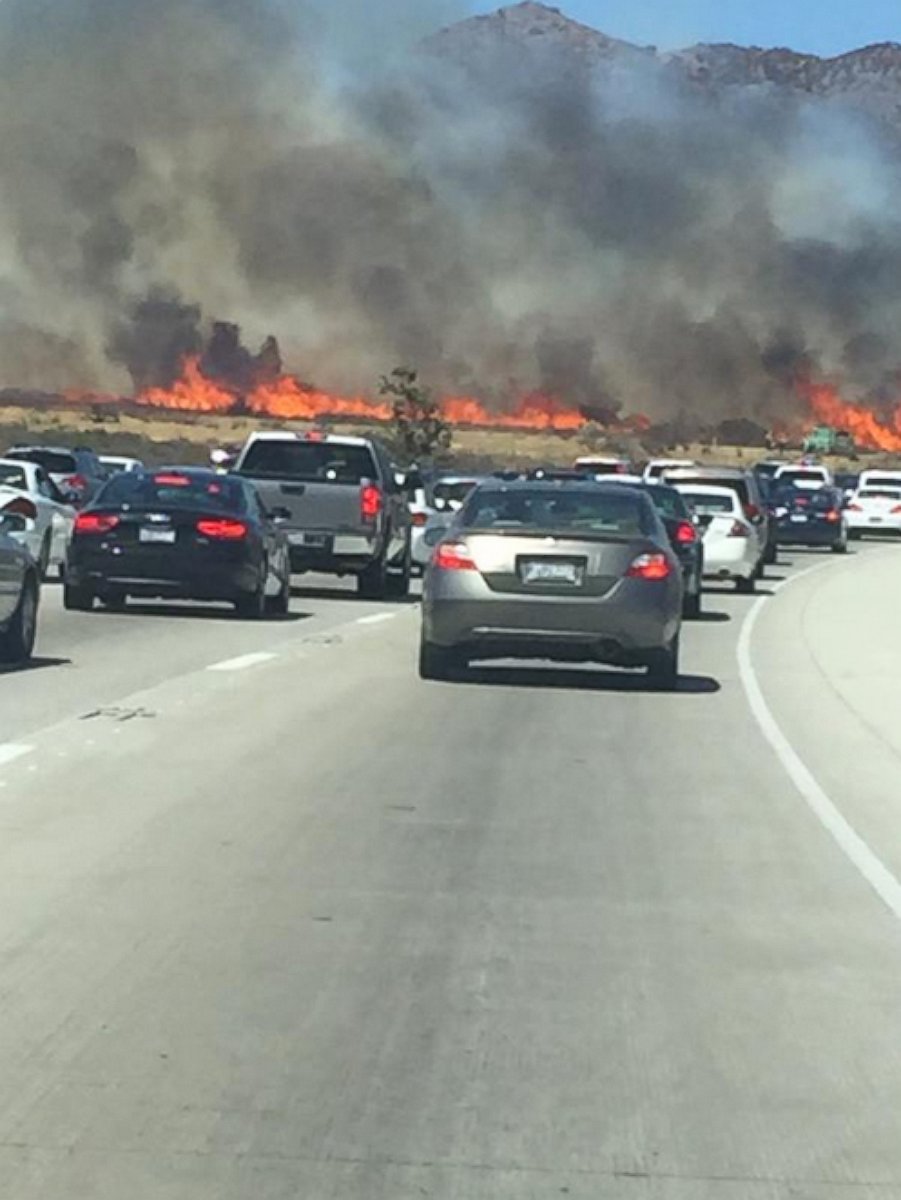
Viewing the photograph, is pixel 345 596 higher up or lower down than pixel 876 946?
lower down

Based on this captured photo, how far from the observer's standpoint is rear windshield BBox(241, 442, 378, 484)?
112 feet

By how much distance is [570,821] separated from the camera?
1296 centimetres

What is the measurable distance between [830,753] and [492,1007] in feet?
28.7

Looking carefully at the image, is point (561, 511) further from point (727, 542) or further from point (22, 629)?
point (727, 542)

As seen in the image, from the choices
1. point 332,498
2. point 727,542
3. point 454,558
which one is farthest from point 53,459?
point 454,558

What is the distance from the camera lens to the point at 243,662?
22.2 meters

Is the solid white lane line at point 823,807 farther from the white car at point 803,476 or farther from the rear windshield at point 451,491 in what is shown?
the white car at point 803,476

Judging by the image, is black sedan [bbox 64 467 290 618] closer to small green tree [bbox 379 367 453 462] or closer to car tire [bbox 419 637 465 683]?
car tire [bbox 419 637 465 683]

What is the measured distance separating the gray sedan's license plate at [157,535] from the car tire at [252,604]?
1017 millimetres

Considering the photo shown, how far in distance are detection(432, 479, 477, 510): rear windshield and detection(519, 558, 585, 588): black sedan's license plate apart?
21132 millimetres

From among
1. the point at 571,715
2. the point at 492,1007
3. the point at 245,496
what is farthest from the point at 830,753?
the point at 245,496

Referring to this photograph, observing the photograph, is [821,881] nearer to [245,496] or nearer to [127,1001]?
[127,1001]

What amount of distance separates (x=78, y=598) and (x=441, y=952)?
19.2 meters

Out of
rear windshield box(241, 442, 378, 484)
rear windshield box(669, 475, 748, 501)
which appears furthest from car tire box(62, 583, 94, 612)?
rear windshield box(669, 475, 748, 501)
